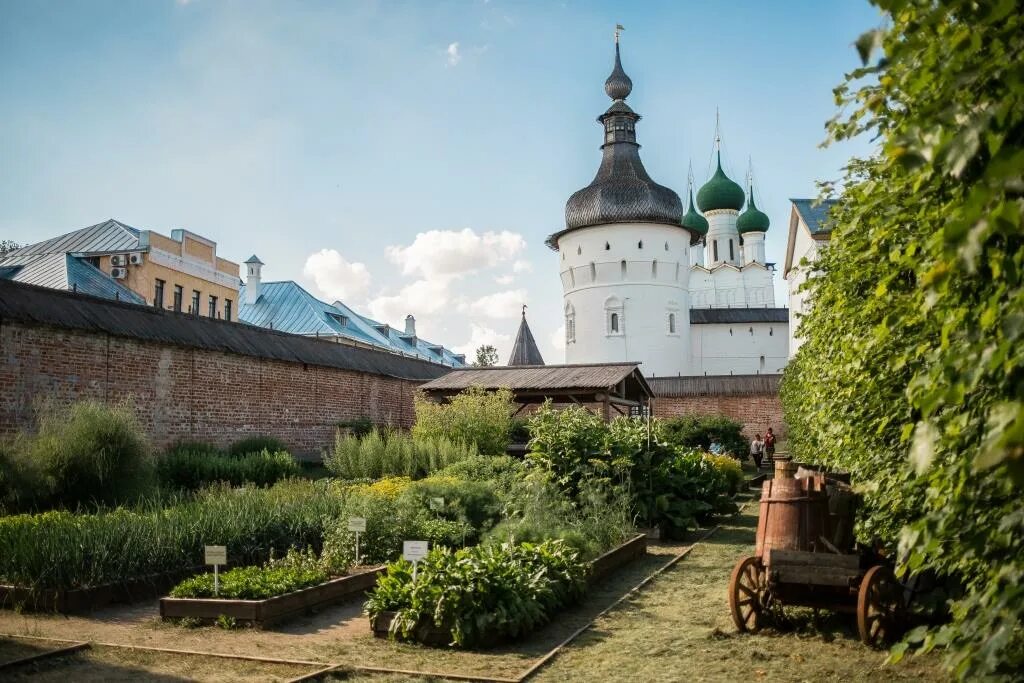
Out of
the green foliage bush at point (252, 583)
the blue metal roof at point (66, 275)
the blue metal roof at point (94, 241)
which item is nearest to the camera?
the green foliage bush at point (252, 583)

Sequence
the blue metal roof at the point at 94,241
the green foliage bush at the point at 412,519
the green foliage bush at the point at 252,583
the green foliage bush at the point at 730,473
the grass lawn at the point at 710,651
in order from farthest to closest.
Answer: the blue metal roof at the point at 94,241 < the green foliage bush at the point at 730,473 < the green foliage bush at the point at 412,519 < the green foliage bush at the point at 252,583 < the grass lawn at the point at 710,651

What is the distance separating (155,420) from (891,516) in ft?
49.1

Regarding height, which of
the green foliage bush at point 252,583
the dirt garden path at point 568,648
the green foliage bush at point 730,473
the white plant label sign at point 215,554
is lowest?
the dirt garden path at point 568,648

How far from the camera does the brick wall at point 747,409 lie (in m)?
32.8

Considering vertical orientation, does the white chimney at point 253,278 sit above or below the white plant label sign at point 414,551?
above

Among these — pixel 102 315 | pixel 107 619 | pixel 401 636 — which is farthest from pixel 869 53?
pixel 102 315

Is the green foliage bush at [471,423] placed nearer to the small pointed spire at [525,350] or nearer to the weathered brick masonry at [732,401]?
the weathered brick masonry at [732,401]

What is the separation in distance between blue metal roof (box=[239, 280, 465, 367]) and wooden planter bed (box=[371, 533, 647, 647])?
3580 centimetres

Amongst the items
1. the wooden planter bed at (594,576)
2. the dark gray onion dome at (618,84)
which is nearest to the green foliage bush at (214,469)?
the wooden planter bed at (594,576)

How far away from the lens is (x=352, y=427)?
23391 millimetres

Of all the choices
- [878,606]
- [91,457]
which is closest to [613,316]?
[91,457]

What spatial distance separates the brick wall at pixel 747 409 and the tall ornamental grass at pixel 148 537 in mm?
23416

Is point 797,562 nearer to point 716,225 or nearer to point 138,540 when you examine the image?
point 138,540

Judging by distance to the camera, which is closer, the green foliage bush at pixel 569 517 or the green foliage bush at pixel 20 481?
the green foliage bush at pixel 569 517
